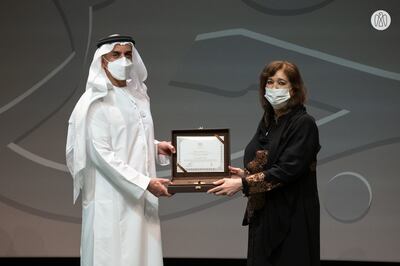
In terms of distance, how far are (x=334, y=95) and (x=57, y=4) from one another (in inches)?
95.2

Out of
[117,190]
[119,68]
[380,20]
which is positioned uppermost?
[380,20]

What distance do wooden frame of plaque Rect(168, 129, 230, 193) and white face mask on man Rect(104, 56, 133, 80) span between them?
42cm

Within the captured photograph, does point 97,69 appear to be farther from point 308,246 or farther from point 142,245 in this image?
point 308,246

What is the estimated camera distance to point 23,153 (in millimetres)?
4918

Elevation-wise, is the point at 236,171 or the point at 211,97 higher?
the point at 211,97

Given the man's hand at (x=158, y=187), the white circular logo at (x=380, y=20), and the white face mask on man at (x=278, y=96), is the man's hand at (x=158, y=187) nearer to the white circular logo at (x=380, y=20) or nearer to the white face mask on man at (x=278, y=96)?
the white face mask on man at (x=278, y=96)

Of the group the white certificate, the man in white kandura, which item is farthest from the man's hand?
the white certificate

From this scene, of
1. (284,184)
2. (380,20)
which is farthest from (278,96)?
(380,20)

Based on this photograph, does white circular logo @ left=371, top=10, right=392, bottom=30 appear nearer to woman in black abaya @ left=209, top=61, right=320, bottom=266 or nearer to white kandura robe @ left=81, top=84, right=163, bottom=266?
woman in black abaya @ left=209, top=61, right=320, bottom=266

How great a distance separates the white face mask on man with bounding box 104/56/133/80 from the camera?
10.0 ft

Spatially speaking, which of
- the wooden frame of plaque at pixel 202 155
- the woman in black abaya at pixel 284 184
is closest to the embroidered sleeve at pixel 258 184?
the woman in black abaya at pixel 284 184

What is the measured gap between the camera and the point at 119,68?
3.06 m

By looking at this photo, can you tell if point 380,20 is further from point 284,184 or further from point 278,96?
point 284,184

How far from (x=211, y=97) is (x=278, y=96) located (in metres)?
2.00
